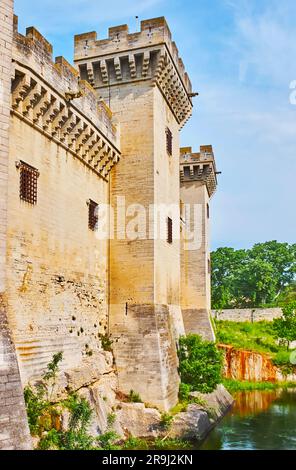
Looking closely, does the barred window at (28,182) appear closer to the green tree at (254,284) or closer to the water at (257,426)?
the water at (257,426)

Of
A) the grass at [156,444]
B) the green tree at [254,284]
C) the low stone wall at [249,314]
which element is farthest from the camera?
the green tree at [254,284]

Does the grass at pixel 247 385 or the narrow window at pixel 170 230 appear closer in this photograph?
the narrow window at pixel 170 230

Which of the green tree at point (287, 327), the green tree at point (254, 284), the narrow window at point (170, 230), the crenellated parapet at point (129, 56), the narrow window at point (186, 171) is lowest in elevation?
the green tree at point (287, 327)

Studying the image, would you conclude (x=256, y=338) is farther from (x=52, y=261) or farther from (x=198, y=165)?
(x=52, y=261)

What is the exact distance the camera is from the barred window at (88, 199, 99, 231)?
1495 cm

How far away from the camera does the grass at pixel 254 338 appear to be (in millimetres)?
31041

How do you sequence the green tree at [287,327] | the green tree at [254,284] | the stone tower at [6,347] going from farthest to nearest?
the green tree at [254,284] → the green tree at [287,327] → the stone tower at [6,347]

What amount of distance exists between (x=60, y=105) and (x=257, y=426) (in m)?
13.1

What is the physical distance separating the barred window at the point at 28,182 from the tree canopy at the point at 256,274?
4464cm

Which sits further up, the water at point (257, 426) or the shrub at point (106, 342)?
the shrub at point (106, 342)

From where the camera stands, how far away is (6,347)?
8.16 meters

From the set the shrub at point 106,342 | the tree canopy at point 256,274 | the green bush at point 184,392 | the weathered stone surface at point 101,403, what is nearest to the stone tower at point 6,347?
the weathered stone surface at point 101,403

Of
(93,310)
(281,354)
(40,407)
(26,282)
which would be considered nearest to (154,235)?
(93,310)

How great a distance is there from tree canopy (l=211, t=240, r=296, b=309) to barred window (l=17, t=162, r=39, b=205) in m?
44.6
